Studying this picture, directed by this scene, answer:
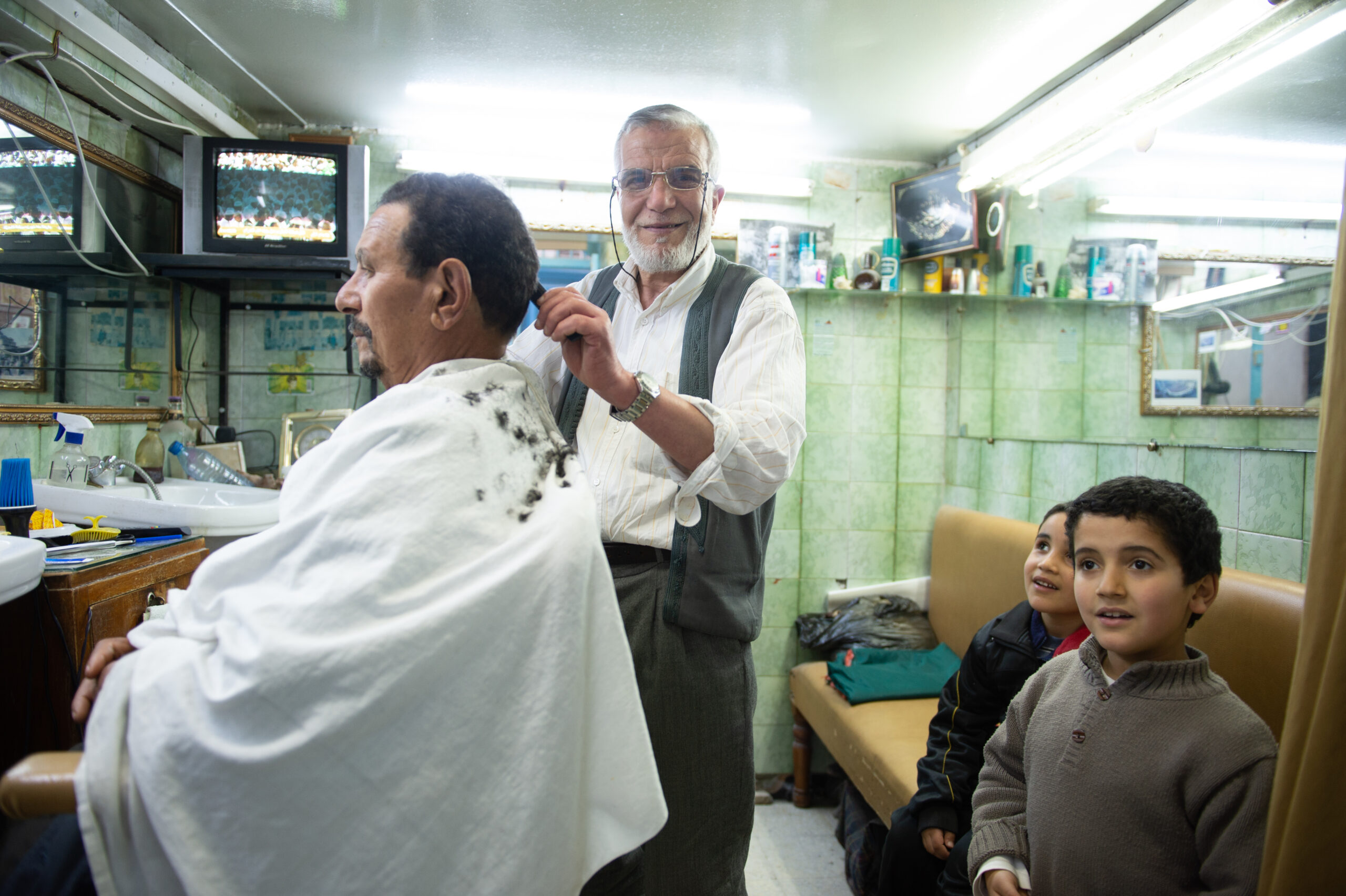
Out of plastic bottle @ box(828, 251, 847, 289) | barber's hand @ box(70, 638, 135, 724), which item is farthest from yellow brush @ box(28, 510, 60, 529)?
plastic bottle @ box(828, 251, 847, 289)

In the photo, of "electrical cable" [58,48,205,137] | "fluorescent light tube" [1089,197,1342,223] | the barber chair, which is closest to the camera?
the barber chair

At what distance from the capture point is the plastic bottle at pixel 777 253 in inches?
136

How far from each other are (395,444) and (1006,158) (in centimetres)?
294

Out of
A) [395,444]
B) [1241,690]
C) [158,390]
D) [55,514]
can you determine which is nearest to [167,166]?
[158,390]

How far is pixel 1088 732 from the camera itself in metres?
1.20

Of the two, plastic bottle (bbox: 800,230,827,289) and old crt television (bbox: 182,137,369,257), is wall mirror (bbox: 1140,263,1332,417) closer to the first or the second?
plastic bottle (bbox: 800,230,827,289)

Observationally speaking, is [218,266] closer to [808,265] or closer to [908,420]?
[808,265]

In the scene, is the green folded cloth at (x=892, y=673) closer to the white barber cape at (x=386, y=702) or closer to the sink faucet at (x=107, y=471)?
the white barber cape at (x=386, y=702)

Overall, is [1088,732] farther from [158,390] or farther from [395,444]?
[158,390]

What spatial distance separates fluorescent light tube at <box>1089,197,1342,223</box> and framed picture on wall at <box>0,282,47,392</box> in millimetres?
3983

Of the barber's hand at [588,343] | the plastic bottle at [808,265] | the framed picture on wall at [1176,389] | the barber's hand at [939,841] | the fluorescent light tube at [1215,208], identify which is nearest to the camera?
the barber's hand at [588,343]

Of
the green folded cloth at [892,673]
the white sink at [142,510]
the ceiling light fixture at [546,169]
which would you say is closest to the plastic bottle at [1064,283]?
the ceiling light fixture at [546,169]

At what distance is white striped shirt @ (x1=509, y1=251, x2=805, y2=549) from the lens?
44.7 inches

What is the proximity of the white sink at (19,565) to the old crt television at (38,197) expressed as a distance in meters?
1.24
